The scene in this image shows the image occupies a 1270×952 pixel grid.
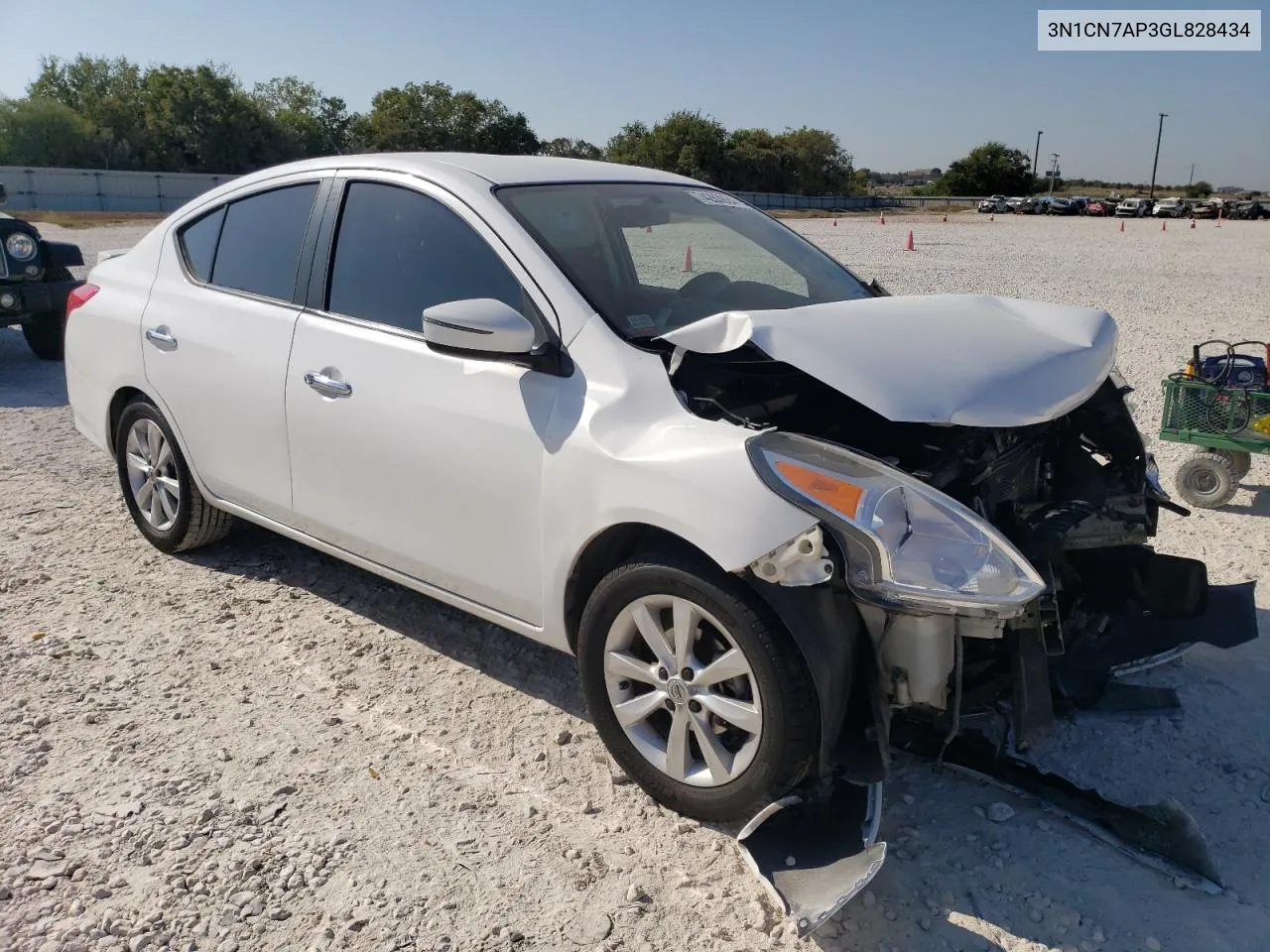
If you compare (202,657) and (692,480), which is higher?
(692,480)

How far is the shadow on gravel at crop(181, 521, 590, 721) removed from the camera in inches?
145

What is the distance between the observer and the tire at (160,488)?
446 cm

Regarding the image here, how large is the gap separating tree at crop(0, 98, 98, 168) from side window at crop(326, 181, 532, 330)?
62.0m

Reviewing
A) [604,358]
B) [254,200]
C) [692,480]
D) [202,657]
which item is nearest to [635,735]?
[692,480]

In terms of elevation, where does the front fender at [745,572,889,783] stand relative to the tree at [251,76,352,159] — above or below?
below

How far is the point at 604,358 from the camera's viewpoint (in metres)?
2.92

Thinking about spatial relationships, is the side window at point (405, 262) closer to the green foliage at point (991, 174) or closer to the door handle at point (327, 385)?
the door handle at point (327, 385)

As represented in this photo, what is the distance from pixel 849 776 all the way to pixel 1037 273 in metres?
17.9

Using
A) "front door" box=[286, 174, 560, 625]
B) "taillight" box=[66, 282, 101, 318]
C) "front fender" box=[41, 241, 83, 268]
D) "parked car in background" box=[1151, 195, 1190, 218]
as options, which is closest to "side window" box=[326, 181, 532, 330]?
"front door" box=[286, 174, 560, 625]

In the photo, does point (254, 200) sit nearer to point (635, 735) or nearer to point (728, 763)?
point (635, 735)

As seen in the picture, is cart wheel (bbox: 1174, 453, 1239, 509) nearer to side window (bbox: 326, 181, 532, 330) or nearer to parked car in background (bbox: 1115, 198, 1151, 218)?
side window (bbox: 326, 181, 532, 330)

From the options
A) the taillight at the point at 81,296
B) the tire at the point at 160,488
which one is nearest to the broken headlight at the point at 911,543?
the tire at the point at 160,488

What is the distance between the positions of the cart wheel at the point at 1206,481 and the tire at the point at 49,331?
9323 mm

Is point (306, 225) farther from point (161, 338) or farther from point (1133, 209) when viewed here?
point (1133, 209)
